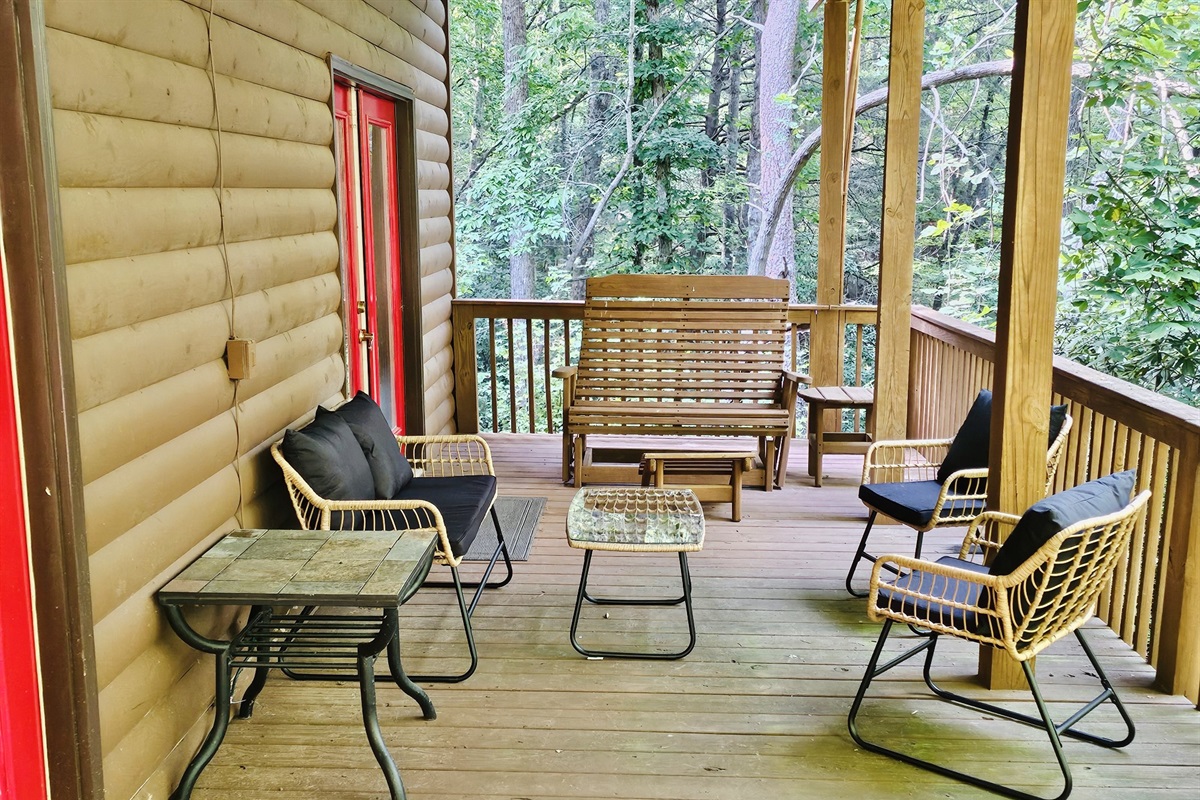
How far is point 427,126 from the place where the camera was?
19.5ft

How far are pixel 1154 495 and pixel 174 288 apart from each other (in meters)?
2.95

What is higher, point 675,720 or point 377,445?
point 377,445

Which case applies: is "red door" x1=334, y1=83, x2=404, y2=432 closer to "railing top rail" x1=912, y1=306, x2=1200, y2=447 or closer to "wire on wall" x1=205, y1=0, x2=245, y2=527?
"wire on wall" x1=205, y1=0, x2=245, y2=527

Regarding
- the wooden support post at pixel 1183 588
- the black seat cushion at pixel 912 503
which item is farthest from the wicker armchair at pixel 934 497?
the wooden support post at pixel 1183 588

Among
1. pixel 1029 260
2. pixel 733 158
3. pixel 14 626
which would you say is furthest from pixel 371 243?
pixel 733 158

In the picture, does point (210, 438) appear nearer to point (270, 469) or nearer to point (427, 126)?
point (270, 469)

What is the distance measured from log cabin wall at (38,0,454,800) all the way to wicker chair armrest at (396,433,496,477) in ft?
1.58

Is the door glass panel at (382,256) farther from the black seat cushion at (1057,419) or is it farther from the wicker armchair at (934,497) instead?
the black seat cushion at (1057,419)

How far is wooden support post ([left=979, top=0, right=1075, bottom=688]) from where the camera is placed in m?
3.01

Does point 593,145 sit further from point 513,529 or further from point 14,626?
point 14,626

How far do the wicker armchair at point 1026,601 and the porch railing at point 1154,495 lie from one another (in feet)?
1.18

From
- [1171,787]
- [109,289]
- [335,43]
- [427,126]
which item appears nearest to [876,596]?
[1171,787]

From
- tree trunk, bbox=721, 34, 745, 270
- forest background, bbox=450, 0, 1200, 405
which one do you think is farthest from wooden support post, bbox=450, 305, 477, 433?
tree trunk, bbox=721, 34, 745, 270

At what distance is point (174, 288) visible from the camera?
271 centimetres
